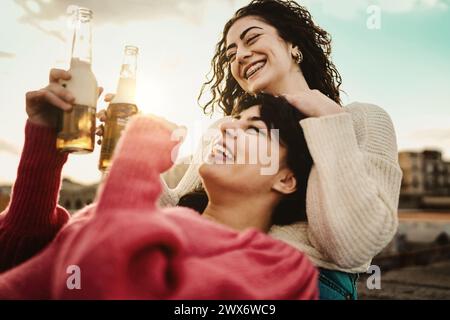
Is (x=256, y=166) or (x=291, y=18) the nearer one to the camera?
(x=256, y=166)

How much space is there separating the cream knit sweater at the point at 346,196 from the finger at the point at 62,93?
0.39 m

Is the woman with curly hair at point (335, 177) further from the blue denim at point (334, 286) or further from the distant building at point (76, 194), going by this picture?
the distant building at point (76, 194)

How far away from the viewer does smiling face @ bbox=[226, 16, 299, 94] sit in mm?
2213

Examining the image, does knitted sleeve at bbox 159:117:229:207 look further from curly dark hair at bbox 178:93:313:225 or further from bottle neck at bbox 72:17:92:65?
bottle neck at bbox 72:17:92:65

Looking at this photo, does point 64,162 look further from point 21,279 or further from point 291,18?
point 291,18

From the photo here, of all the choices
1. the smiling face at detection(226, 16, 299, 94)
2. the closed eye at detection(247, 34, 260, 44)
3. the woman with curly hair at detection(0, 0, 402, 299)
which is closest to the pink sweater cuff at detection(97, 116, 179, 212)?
the woman with curly hair at detection(0, 0, 402, 299)

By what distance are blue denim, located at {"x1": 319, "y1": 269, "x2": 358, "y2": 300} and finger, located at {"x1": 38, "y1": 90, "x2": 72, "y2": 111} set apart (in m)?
1.04

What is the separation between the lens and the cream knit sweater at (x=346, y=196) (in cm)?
151

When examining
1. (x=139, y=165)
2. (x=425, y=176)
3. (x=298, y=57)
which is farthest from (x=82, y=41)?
(x=425, y=176)

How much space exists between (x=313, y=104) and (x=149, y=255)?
0.97m

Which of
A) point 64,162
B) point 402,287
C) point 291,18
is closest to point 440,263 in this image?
point 402,287
